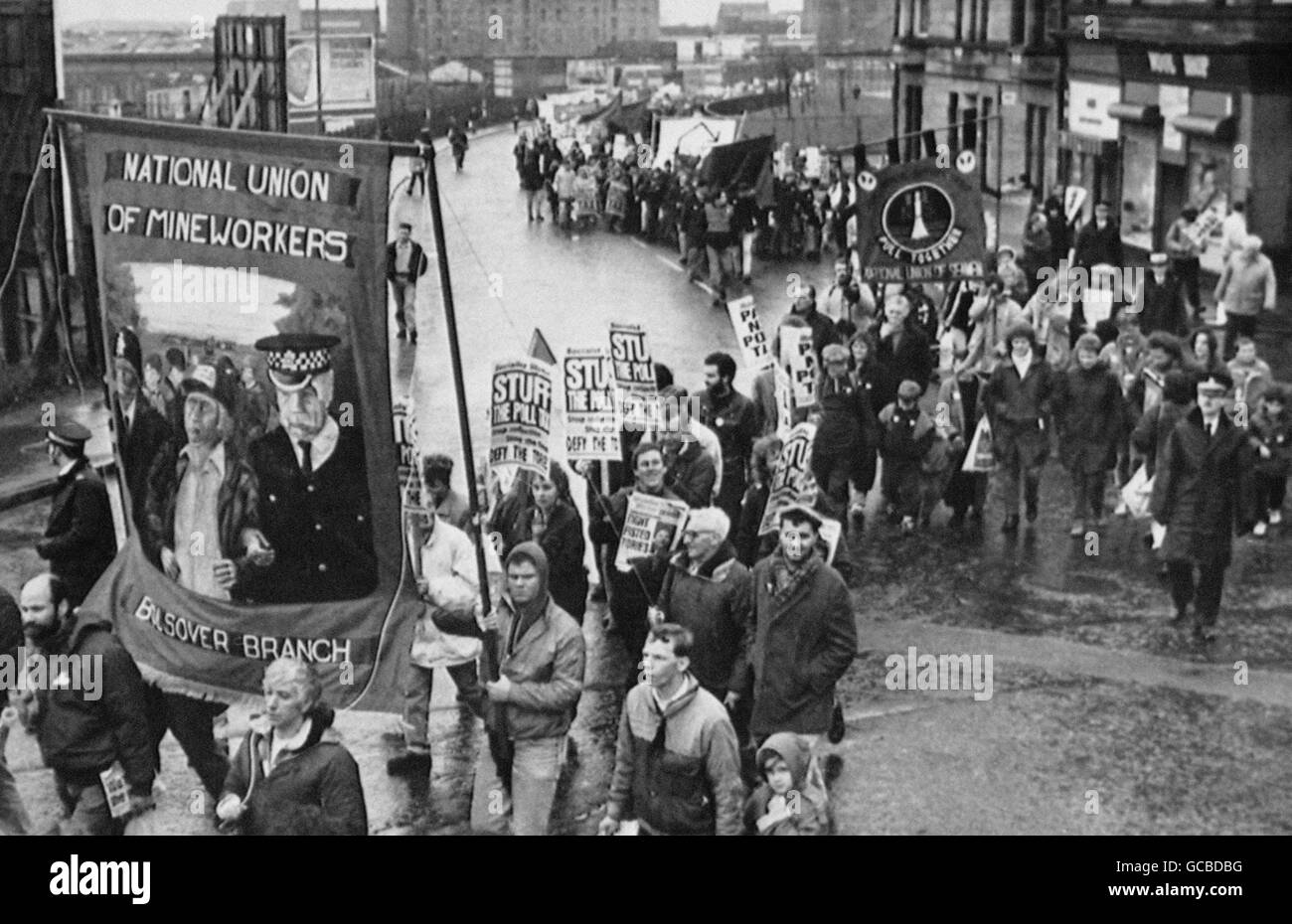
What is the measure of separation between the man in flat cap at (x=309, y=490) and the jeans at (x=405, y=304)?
0.82 m

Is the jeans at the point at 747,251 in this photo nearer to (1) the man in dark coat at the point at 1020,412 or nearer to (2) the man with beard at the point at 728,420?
(2) the man with beard at the point at 728,420

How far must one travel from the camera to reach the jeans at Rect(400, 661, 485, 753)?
9320 millimetres

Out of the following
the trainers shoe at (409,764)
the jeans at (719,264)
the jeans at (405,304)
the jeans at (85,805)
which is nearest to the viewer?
the jeans at (85,805)

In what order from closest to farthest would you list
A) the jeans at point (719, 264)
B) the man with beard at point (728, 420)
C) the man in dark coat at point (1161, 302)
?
the man with beard at point (728, 420) → the man in dark coat at point (1161, 302) → the jeans at point (719, 264)

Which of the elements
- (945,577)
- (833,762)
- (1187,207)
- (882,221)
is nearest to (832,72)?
(882,221)

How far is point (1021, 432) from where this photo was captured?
1105cm

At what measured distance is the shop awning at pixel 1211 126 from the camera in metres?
10.2

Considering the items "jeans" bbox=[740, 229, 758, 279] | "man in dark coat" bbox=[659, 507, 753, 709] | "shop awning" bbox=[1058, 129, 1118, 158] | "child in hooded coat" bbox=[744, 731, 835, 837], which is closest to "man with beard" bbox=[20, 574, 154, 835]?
"man in dark coat" bbox=[659, 507, 753, 709]

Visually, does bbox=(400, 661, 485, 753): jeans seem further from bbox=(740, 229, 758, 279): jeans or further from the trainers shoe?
bbox=(740, 229, 758, 279): jeans

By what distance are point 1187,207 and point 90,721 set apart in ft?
18.3

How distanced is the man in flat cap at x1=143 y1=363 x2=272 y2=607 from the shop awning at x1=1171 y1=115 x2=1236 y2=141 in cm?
463

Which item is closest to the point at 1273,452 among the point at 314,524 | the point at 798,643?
the point at 798,643

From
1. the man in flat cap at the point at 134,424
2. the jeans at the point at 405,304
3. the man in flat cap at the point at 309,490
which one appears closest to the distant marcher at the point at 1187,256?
the jeans at the point at 405,304
